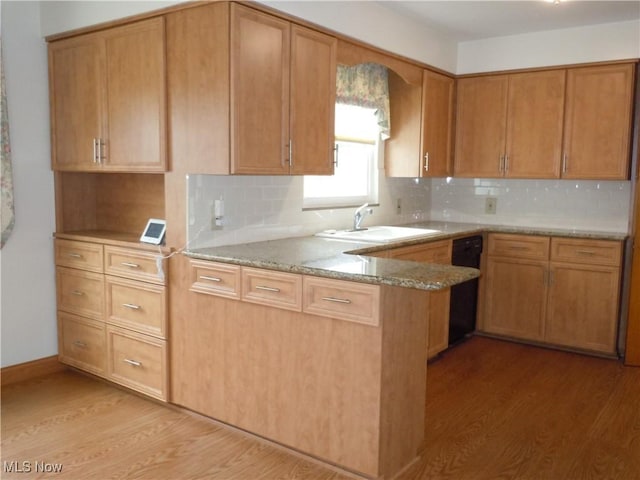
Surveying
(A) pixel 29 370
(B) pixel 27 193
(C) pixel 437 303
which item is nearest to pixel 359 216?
(C) pixel 437 303

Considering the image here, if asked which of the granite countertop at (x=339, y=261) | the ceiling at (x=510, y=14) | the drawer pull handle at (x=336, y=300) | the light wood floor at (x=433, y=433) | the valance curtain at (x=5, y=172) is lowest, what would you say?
the light wood floor at (x=433, y=433)

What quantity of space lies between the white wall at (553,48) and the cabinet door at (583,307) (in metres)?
1.52

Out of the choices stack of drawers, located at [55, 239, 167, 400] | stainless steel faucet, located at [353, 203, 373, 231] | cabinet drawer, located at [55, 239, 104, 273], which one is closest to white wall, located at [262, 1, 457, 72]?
stainless steel faucet, located at [353, 203, 373, 231]

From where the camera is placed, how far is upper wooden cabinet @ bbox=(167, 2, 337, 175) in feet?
9.04

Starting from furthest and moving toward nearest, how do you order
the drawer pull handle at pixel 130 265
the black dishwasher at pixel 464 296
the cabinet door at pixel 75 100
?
1. the black dishwasher at pixel 464 296
2. the cabinet door at pixel 75 100
3. the drawer pull handle at pixel 130 265

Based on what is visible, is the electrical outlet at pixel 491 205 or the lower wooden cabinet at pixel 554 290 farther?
the electrical outlet at pixel 491 205

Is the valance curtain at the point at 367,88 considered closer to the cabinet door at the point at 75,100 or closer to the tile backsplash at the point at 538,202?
the tile backsplash at the point at 538,202

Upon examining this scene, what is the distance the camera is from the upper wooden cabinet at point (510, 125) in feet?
14.4

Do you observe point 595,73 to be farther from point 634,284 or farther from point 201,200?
point 201,200

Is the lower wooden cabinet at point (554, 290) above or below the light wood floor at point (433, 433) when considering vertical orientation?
above

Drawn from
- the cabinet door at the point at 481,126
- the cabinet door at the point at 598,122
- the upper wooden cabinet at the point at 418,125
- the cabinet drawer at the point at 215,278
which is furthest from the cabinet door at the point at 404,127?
the cabinet drawer at the point at 215,278

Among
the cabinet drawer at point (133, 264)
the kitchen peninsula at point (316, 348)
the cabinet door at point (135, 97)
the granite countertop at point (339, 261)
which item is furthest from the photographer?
the cabinet drawer at point (133, 264)

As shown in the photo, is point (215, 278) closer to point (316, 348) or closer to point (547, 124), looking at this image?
point (316, 348)

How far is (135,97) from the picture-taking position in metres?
3.12
